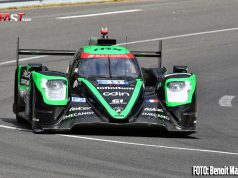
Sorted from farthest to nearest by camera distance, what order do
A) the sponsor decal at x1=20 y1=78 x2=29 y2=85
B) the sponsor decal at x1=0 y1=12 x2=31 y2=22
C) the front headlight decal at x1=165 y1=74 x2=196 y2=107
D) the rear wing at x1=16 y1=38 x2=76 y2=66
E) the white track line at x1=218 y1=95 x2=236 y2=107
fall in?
the sponsor decal at x1=0 y1=12 x2=31 y2=22 → the white track line at x1=218 y1=95 x2=236 y2=107 → the rear wing at x1=16 y1=38 x2=76 y2=66 → the sponsor decal at x1=20 y1=78 x2=29 y2=85 → the front headlight decal at x1=165 y1=74 x2=196 y2=107

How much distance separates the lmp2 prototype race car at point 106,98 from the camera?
14750 mm

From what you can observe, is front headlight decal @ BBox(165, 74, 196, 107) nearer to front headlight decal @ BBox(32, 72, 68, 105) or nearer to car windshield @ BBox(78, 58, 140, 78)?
car windshield @ BBox(78, 58, 140, 78)

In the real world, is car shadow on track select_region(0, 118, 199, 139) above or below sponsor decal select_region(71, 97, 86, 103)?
below

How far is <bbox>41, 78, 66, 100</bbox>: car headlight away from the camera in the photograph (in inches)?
593

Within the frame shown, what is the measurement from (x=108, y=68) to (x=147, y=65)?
9.38 metres

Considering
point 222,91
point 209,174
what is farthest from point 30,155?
point 222,91

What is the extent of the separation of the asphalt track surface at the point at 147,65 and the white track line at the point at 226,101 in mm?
122

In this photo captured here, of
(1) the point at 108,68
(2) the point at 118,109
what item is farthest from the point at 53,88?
(1) the point at 108,68

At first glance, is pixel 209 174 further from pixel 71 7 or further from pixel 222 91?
pixel 71 7

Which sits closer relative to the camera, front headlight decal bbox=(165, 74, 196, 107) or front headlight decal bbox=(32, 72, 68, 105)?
front headlight decal bbox=(32, 72, 68, 105)

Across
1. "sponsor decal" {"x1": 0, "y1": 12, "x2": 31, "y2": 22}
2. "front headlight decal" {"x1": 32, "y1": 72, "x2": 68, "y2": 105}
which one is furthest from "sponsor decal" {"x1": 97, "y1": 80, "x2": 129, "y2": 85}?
"sponsor decal" {"x1": 0, "y1": 12, "x2": 31, "y2": 22}

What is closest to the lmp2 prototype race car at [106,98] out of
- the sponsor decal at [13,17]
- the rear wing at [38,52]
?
the rear wing at [38,52]

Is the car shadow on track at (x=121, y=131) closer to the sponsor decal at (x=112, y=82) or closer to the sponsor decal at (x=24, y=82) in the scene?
the sponsor decal at (x=112, y=82)

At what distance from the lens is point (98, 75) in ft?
52.3
